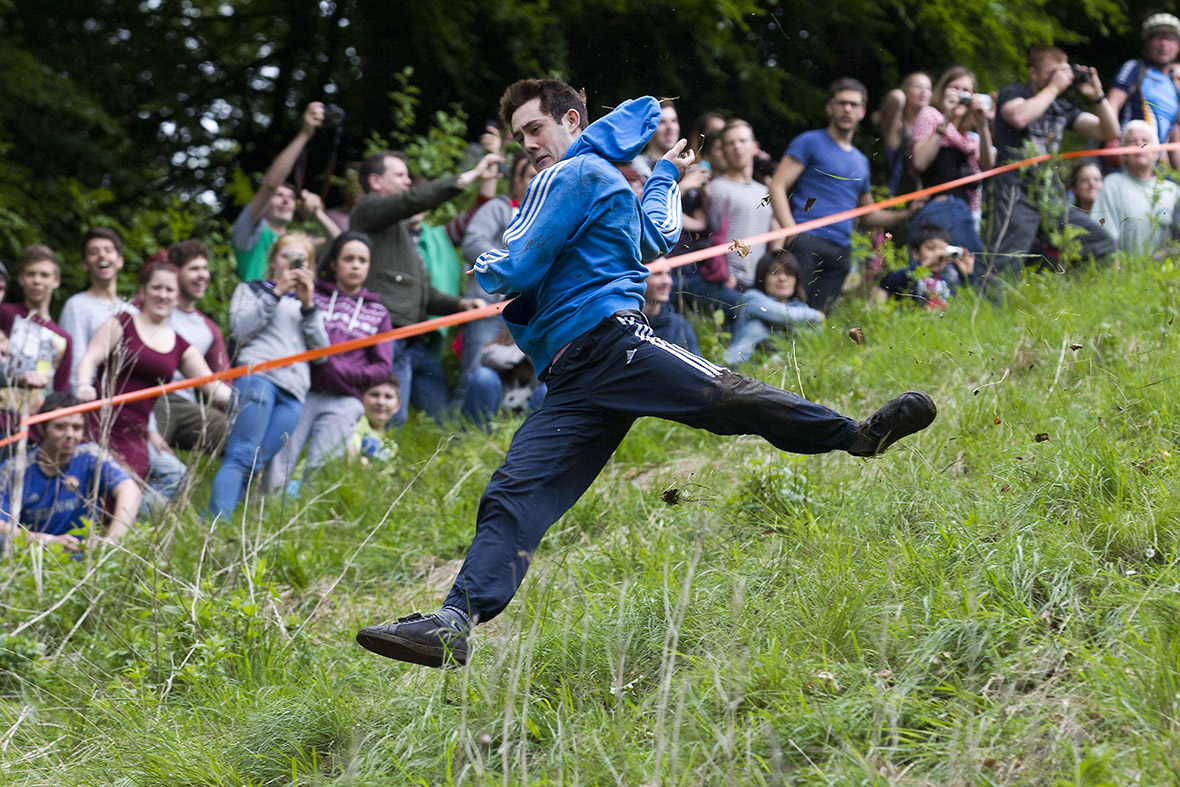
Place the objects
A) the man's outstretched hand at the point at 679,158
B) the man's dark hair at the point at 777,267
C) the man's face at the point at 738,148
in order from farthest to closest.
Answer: the man's face at the point at 738,148 → the man's dark hair at the point at 777,267 → the man's outstretched hand at the point at 679,158

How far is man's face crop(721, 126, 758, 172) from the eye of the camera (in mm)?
7555

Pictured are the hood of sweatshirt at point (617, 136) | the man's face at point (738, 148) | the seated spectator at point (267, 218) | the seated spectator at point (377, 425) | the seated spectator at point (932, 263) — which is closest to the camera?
the hood of sweatshirt at point (617, 136)

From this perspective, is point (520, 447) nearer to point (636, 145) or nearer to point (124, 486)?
point (636, 145)

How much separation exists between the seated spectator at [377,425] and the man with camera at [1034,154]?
11.9 ft

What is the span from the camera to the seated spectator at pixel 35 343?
248 inches


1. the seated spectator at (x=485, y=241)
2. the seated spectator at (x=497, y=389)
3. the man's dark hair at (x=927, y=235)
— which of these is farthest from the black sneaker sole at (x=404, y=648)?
the man's dark hair at (x=927, y=235)

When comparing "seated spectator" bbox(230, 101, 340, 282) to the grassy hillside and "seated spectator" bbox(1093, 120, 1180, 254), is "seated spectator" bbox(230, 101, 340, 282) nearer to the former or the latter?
the grassy hillside

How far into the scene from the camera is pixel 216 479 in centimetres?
660

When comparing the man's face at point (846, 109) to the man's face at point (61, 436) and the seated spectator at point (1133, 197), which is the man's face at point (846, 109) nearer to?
the seated spectator at point (1133, 197)

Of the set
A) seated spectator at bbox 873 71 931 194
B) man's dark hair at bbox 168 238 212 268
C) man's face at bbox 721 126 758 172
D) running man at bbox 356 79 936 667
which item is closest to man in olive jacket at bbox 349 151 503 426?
man's dark hair at bbox 168 238 212 268

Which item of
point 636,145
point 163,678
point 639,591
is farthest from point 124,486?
point 636,145

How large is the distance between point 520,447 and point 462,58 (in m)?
7.72

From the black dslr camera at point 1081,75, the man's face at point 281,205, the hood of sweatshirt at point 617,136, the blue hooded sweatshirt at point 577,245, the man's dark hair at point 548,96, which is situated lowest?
the black dslr camera at point 1081,75

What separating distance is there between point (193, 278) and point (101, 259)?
51 centimetres
